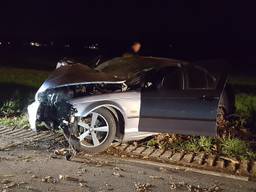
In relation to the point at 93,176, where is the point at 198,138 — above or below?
above

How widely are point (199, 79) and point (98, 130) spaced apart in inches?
73.1

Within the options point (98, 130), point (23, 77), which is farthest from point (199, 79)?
point (23, 77)

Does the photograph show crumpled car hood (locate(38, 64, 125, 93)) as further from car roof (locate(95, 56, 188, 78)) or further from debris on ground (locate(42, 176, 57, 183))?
debris on ground (locate(42, 176, 57, 183))

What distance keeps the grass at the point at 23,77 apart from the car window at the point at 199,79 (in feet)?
18.3

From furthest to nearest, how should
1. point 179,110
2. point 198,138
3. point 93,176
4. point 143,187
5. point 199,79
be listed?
point 198,138
point 199,79
point 179,110
point 93,176
point 143,187

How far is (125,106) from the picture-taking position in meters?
7.82

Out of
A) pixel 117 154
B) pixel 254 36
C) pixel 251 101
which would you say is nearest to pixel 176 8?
pixel 254 36

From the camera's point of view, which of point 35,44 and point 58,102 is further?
point 35,44

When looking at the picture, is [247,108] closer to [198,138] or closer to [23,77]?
[198,138]

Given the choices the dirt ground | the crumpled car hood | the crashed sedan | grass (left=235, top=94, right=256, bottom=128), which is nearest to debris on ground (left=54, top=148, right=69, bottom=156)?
the dirt ground

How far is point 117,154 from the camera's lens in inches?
307

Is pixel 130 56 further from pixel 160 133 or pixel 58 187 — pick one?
pixel 58 187

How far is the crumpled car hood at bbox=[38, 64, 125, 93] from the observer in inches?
309

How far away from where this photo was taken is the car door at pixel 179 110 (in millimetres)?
7801
